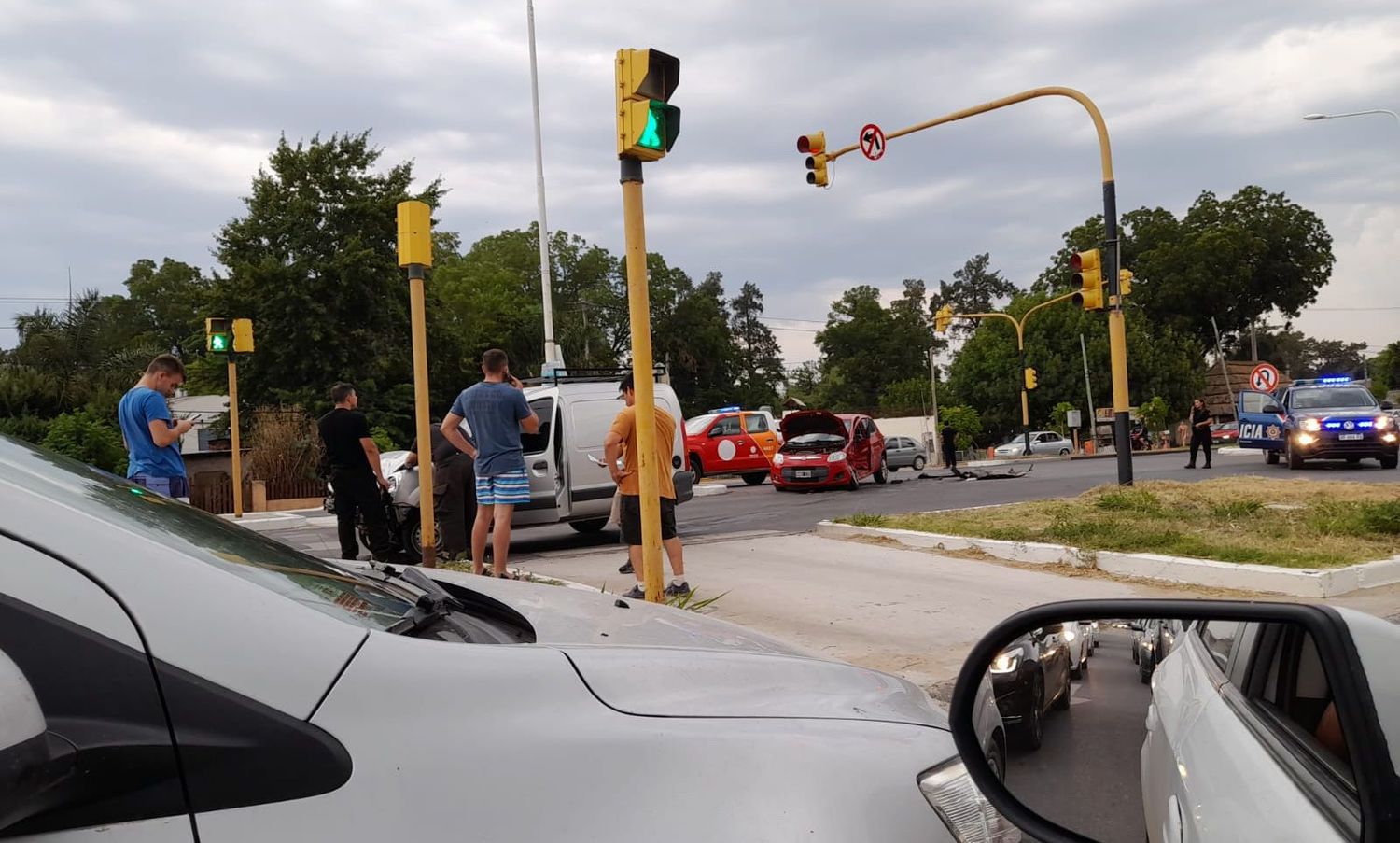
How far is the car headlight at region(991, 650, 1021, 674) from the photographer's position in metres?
1.54

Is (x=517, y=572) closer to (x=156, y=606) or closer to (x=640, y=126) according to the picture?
(x=640, y=126)

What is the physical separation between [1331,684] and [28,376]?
99.1 feet

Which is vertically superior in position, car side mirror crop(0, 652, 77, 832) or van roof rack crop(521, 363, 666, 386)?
van roof rack crop(521, 363, 666, 386)

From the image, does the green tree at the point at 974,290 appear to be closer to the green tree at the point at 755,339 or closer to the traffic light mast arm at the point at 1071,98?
the green tree at the point at 755,339

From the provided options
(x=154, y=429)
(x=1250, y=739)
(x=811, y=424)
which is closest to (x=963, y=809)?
(x=1250, y=739)

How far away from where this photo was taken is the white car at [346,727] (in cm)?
128

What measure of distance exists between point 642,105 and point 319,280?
31031 millimetres

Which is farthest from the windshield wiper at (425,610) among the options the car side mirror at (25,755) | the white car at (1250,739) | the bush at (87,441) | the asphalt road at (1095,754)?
the bush at (87,441)

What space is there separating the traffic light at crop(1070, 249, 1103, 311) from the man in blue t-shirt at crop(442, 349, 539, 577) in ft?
29.2

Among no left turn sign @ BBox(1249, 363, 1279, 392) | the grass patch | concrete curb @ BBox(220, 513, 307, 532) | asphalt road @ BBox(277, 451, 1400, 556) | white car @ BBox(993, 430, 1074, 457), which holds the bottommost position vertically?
white car @ BBox(993, 430, 1074, 457)

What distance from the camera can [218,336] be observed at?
14.4 m

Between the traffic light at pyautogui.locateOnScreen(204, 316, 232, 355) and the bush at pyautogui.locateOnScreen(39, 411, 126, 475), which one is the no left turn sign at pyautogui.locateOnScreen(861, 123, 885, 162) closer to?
the traffic light at pyautogui.locateOnScreen(204, 316, 232, 355)

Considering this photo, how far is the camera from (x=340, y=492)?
32.0 ft

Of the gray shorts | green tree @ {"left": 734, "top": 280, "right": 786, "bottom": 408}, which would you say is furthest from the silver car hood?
green tree @ {"left": 734, "top": 280, "right": 786, "bottom": 408}
